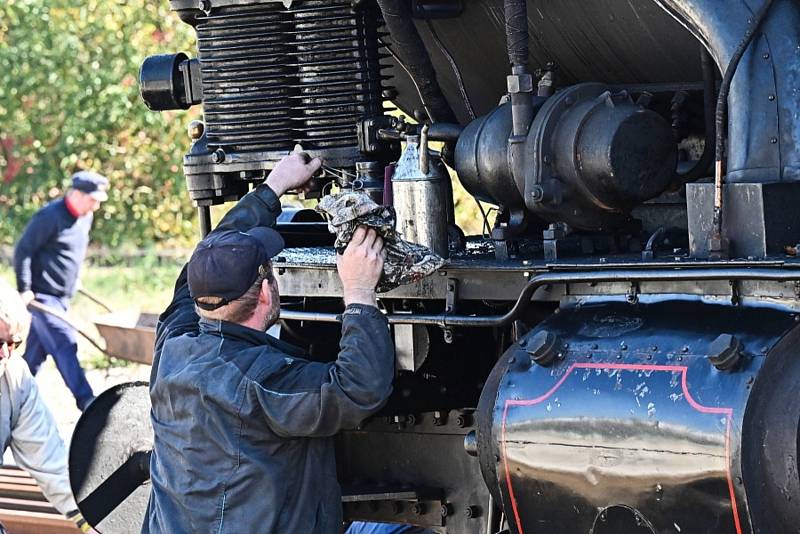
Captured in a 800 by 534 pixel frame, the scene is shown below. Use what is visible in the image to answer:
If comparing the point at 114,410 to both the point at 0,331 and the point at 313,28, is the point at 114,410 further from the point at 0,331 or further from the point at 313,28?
the point at 313,28

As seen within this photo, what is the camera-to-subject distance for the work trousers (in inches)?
370

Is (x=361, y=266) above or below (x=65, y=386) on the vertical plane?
above

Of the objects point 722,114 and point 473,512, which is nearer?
point 722,114

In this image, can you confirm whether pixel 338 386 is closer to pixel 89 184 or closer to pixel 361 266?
pixel 361 266

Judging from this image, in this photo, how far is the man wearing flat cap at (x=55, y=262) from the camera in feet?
31.4

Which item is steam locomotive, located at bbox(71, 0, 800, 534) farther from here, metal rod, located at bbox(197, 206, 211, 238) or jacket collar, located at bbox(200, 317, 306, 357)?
jacket collar, located at bbox(200, 317, 306, 357)

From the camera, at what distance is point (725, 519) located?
3045mm

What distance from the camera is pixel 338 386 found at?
11.1 ft

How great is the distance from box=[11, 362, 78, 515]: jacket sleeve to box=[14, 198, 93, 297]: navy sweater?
172 inches

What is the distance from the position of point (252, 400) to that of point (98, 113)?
13.2 m

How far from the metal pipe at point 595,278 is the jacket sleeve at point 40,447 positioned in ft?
5.18

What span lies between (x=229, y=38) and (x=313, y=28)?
12.2 inches

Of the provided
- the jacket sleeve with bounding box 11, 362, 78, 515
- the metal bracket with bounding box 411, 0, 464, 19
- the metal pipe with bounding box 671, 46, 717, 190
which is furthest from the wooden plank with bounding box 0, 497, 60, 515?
the metal pipe with bounding box 671, 46, 717, 190

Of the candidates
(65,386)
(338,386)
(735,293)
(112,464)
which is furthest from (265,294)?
(65,386)
